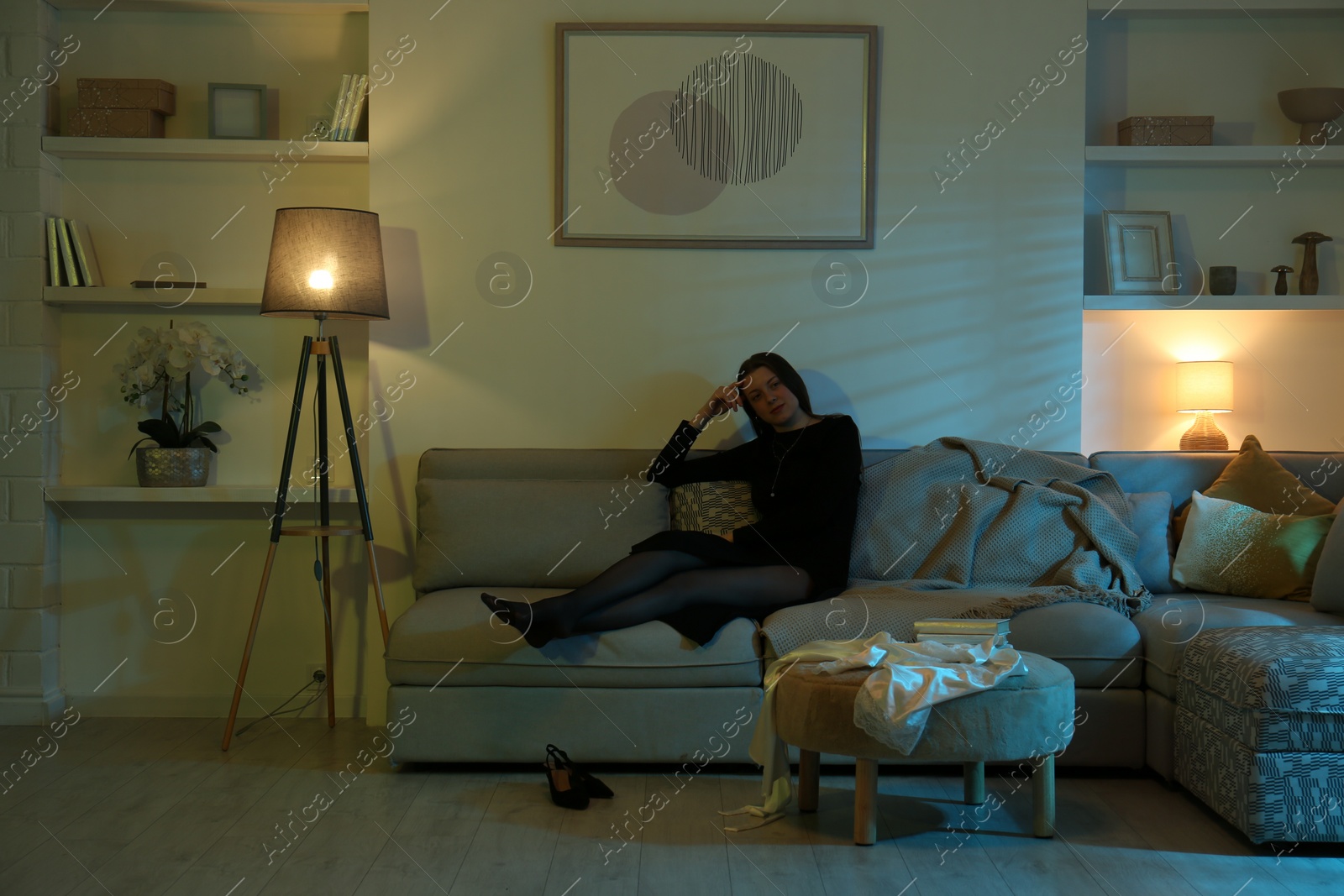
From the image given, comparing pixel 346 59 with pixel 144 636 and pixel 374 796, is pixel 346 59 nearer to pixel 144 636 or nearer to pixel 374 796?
pixel 144 636

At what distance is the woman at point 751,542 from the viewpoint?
2.87 metres

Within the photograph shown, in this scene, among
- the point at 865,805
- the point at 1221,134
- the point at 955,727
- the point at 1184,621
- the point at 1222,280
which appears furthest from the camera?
the point at 1221,134

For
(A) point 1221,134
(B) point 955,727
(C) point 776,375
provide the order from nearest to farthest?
(B) point 955,727
(C) point 776,375
(A) point 1221,134

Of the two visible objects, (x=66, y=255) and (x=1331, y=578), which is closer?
(x=1331, y=578)

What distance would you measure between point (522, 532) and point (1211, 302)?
253 cm

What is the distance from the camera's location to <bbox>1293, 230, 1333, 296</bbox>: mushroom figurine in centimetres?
373

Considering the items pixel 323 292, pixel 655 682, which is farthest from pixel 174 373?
pixel 655 682

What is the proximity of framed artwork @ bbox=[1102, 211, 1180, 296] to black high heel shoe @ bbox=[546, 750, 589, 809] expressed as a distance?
2.51 m

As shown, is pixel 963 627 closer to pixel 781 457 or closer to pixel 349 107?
pixel 781 457

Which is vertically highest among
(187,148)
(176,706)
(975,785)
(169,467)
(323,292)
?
(187,148)

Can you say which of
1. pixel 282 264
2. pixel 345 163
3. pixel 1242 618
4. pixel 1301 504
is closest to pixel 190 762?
pixel 282 264

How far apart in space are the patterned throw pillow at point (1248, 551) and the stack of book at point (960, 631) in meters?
0.95

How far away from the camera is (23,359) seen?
3555mm

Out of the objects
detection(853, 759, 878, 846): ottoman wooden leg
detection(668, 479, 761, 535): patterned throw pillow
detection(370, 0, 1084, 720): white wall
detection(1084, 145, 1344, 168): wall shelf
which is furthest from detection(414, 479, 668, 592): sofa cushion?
detection(1084, 145, 1344, 168): wall shelf
